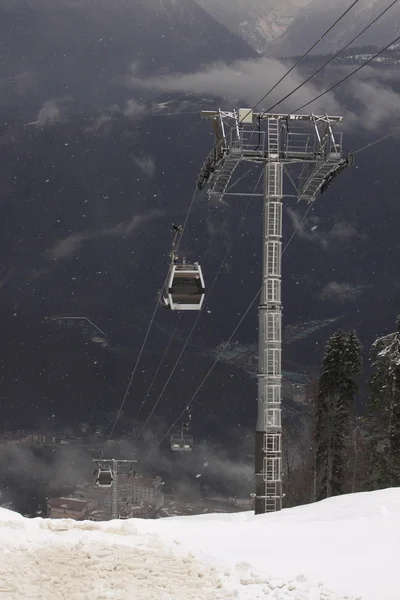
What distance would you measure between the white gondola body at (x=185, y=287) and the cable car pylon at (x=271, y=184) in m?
3.08

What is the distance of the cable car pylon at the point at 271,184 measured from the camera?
91.3 feet

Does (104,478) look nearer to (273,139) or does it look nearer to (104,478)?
(104,478)

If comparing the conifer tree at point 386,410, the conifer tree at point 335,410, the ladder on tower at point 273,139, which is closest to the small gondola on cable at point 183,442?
the conifer tree at point 335,410

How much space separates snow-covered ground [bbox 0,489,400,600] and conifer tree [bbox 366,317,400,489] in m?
29.7

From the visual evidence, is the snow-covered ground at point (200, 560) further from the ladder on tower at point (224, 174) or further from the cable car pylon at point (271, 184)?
the ladder on tower at point (224, 174)

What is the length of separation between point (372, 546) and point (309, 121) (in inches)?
802

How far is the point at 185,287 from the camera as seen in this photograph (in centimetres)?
3073

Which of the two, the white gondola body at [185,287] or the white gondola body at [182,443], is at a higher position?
the white gondola body at [185,287]

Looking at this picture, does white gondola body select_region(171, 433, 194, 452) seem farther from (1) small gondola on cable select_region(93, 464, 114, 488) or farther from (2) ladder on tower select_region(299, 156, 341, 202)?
(2) ladder on tower select_region(299, 156, 341, 202)

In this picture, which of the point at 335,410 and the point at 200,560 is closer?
the point at 200,560

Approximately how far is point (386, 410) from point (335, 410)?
26.9 feet

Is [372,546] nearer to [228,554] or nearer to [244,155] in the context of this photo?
[228,554]

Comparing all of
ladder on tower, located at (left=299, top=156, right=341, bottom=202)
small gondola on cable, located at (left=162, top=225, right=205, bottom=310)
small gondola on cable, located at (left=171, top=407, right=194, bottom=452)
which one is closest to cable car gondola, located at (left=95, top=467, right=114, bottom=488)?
small gondola on cable, located at (left=171, top=407, right=194, bottom=452)

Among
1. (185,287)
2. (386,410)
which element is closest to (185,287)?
(185,287)
